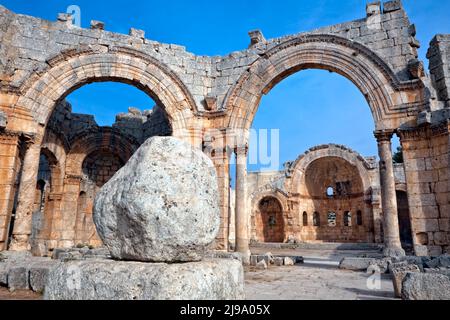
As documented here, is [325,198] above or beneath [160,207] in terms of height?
above

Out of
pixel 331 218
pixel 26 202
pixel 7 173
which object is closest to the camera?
pixel 7 173

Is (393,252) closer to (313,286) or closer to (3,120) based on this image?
(313,286)

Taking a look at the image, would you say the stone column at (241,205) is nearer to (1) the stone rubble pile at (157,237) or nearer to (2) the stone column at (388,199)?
(2) the stone column at (388,199)

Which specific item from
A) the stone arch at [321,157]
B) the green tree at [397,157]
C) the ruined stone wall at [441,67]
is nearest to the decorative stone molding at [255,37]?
the ruined stone wall at [441,67]

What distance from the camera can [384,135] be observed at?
8406mm

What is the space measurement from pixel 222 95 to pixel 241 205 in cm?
363

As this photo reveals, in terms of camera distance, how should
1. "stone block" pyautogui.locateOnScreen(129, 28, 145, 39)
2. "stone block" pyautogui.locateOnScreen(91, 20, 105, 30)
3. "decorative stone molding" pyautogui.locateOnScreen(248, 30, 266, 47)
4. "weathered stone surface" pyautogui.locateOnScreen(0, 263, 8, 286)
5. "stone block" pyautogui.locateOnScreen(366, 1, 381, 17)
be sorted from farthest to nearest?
"decorative stone molding" pyautogui.locateOnScreen(248, 30, 266, 47), "stone block" pyautogui.locateOnScreen(129, 28, 145, 39), "stone block" pyautogui.locateOnScreen(91, 20, 105, 30), "stone block" pyautogui.locateOnScreen(366, 1, 381, 17), "weathered stone surface" pyautogui.locateOnScreen(0, 263, 8, 286)

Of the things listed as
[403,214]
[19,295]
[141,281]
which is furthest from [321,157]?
[141,281]

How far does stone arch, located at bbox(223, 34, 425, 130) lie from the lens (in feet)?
27.5

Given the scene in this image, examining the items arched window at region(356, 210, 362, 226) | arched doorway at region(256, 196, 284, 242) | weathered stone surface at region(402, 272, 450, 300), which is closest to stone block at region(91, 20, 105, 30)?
weathered stone surface at region(402, 272, 450, 300)

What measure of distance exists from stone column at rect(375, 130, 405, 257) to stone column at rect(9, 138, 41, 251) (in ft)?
30.4

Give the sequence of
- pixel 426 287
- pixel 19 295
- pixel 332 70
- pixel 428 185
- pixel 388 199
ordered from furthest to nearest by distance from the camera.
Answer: pixel 332 70 < pixel 388 199 < pixel 428 185 < pixel 19 295 < pixel 426 287

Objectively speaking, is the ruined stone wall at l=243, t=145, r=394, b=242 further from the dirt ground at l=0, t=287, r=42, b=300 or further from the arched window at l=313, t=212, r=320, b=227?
the dirt ground at l=0, t=287, r=42, b=300
